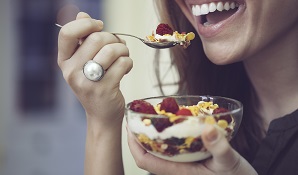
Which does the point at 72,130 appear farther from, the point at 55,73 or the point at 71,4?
the point at 71,4

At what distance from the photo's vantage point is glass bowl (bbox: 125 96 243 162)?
665 mm

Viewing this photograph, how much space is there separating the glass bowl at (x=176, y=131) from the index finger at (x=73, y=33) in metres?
0.22

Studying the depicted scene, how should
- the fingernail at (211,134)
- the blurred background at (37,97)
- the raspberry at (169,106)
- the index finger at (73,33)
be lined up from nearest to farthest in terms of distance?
the fingernail at (211,134)
the raspberry at (169,106)
the index finger at (73,33)
the blurred background at (37,97)

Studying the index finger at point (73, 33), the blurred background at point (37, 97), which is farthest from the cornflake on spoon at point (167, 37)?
the blurred background at point (37, 97)

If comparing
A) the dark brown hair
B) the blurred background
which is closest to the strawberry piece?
the dark brown hair

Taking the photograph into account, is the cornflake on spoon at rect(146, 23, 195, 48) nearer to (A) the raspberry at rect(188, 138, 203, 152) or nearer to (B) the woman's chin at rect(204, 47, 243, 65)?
(B) the woman's chin at rect(204, 47, 243, 65)

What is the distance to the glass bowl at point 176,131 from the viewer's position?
2.18 ft

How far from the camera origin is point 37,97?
372 centimetres

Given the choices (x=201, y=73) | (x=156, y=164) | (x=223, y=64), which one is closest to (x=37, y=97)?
(x=201, y=73)

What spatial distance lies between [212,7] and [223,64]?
13cm

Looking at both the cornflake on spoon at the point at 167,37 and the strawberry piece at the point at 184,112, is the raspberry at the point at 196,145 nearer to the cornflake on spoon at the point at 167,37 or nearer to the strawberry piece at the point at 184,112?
the strawberry piece at the point at 184,112

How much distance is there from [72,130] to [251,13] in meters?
2.89

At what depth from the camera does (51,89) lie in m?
3.69

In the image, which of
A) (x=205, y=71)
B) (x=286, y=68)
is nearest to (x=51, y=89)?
(x=205, y=71)
